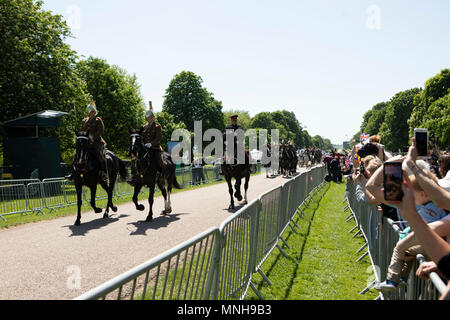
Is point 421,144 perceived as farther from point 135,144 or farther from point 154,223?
point 135,144

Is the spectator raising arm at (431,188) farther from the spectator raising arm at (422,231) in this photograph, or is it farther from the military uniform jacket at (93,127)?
the military uniform jacket at (93,127)

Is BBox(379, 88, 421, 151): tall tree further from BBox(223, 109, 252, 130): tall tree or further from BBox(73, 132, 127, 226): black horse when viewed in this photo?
BBox(73, 132, 127, 226): black horse

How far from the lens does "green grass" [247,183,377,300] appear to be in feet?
17.9

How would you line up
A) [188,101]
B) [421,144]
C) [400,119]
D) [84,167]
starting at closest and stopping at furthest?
1. [421,144]
2. [84,167]
3. [188,101]
4. [400,119]

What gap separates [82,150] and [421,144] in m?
8.60

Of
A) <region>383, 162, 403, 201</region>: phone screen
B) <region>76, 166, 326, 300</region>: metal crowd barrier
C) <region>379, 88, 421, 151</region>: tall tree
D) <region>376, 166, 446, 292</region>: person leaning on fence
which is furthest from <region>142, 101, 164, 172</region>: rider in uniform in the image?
<region>379, 88, 421, 151</region>: tall tree

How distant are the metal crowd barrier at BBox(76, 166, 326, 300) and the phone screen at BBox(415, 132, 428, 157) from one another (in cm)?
188

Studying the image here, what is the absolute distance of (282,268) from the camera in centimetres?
657

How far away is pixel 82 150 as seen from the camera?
9711mm

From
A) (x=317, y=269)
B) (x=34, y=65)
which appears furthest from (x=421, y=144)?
(x=34, y=65)

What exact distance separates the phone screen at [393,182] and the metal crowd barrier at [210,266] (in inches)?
57.8

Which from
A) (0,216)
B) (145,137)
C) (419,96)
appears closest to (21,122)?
(0,216)
